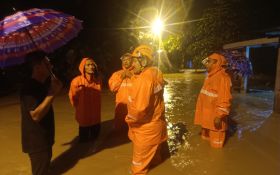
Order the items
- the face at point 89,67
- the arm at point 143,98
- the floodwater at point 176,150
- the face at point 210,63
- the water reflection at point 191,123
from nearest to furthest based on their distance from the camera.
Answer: the arm at point 143,98
the floodwater at point 176,150
the water reflection at point 191,123
the face at point 210,63
the face at point 89,67

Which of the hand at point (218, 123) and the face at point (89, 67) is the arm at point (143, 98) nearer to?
the hand at point (218, 123)

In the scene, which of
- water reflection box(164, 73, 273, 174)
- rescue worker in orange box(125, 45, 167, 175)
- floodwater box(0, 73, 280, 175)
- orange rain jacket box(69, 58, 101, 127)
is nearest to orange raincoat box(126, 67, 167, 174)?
rescue worker in orange box(125, 45, 167, 175)

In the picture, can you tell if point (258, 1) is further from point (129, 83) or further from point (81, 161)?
point (81, 161)

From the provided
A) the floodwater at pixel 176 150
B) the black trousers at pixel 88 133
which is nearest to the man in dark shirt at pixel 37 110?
the floodwater at pixel 176 150

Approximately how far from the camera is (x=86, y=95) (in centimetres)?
577

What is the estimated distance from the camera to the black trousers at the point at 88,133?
6.03 metres

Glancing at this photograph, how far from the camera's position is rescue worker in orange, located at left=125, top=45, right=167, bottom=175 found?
392 cm

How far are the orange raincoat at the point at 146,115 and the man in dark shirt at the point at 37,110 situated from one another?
1.07 m

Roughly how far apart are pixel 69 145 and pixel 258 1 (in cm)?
1866

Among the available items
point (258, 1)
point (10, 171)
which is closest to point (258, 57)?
point (258, 1)

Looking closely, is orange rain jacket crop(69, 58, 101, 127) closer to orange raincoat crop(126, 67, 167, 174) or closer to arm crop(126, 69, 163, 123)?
orange raincoat crop(126, 67, 167, 174)

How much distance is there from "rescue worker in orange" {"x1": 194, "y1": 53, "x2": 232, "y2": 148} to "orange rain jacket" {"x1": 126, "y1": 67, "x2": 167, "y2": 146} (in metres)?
1.44

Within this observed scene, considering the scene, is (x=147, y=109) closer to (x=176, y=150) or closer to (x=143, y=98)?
(x=143, y=98)

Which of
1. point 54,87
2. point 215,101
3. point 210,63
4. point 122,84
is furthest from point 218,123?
point 54,87
